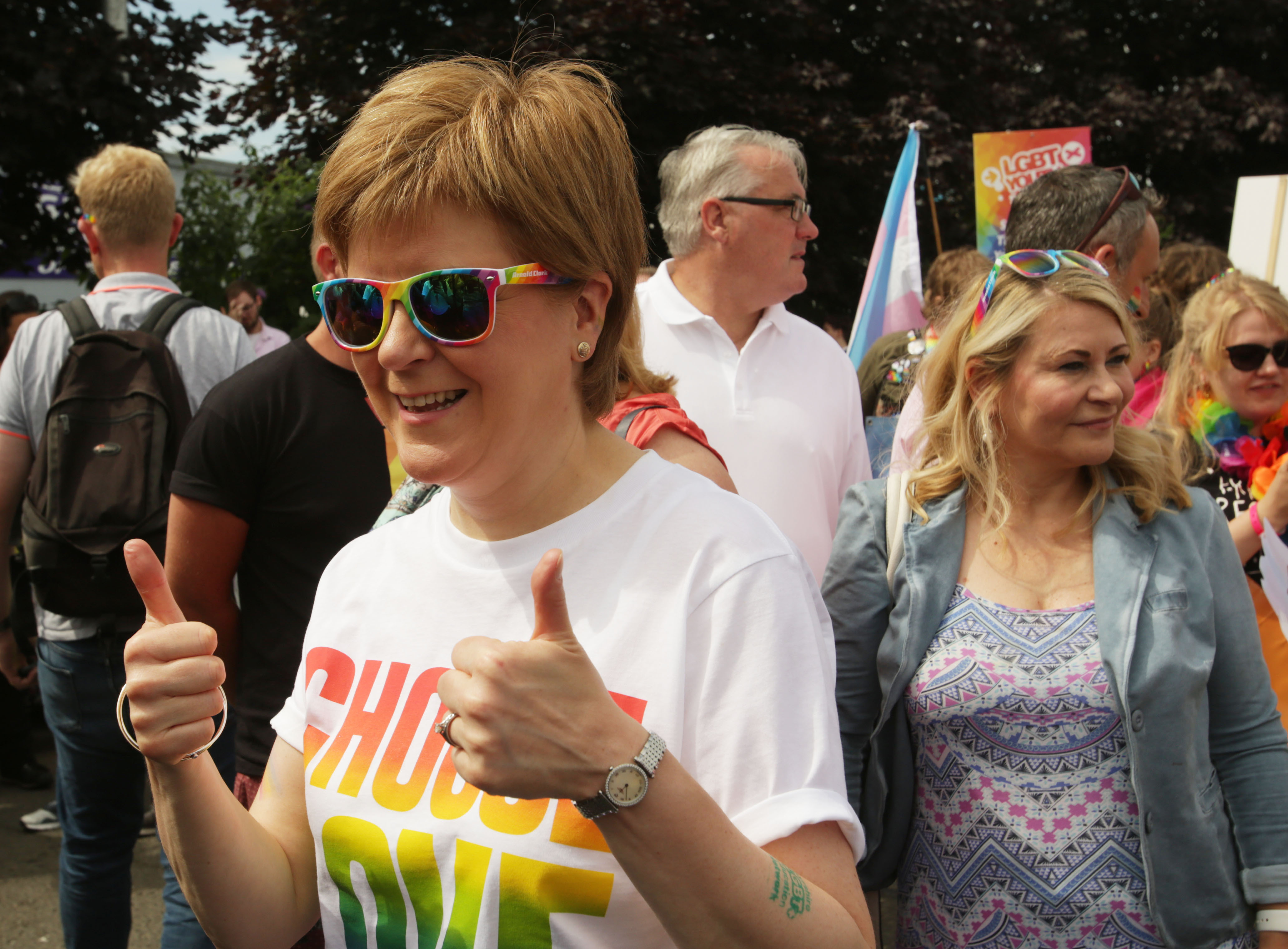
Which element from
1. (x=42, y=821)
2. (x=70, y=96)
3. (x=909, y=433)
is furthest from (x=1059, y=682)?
(x=70, y=96)

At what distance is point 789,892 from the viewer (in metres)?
1.13

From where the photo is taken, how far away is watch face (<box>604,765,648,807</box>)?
1063 millimetres

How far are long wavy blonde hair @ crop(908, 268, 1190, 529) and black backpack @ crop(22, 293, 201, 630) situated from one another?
2.05 meters

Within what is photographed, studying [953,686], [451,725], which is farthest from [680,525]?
[953,686]

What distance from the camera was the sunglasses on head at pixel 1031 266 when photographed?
231cm

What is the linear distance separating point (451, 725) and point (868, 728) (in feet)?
4.06

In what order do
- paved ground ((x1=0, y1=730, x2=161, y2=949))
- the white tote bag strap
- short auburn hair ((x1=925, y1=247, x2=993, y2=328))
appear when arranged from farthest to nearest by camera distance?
short auburn hair ((x1=925, y1=247, x2=993, y2=328))
paved ground ((x1=0, y1=730, x2=161, y2=949))
the white tote bag strap

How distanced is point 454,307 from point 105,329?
2423 mm

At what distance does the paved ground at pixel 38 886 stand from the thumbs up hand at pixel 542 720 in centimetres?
346

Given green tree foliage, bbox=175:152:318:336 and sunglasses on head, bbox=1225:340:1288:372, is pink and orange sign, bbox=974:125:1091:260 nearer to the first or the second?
sunglasses on head, bbox=1225:340:1288:372

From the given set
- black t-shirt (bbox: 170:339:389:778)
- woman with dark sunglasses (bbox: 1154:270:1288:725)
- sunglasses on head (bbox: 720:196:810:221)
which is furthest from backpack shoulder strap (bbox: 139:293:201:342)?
woman with dark sunglasses (bbox: 1154:270:1288:725)

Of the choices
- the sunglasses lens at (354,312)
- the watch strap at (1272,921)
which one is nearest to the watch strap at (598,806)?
the sunglasses lens at (354,312)

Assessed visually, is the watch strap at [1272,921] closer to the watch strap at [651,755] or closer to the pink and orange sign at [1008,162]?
the watch strap at [651,755]

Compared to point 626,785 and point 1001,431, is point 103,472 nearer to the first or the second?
point 1001,431
